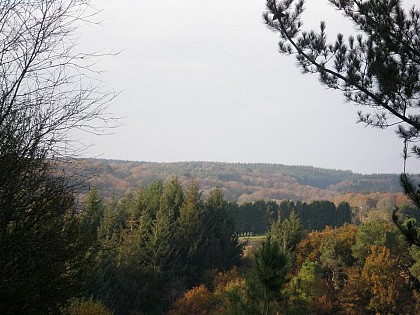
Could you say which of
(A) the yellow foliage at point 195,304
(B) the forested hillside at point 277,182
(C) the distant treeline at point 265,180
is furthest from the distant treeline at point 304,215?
(A) the yellow foliage at point 195,304

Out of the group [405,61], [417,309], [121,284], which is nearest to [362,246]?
[417,309]

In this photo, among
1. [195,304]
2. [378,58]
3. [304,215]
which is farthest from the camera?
[304,215]

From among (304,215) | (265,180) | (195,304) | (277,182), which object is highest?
(265,180)

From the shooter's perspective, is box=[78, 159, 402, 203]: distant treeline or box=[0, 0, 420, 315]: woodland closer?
box=[0, 0, 420, 315]: woodland

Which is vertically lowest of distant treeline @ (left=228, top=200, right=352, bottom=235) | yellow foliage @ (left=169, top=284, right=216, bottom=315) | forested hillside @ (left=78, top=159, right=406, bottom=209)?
yellow foliage @ (left=169, top=284, right=216, bottom=315)

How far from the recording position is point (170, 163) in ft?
448

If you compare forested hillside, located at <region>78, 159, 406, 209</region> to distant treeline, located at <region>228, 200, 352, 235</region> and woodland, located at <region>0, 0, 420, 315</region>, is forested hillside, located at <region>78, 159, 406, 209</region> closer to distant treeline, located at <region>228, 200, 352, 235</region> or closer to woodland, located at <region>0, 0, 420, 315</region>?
distant treeline, located at <region>228, 200, 352, 235</region>

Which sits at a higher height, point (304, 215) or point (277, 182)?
point (277, 182)

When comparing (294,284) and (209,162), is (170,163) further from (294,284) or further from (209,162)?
(294,284)

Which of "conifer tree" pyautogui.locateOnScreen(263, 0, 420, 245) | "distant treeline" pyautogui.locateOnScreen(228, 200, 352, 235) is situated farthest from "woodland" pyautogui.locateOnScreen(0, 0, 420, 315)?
"distant treeline" pyautogui.locateOnScreen(228, 200, 352, 235)

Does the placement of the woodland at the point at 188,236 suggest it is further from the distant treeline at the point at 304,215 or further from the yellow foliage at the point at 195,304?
the distant treeline at the point at 304,215

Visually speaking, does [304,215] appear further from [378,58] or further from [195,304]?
[378,58]

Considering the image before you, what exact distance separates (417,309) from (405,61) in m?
22.8

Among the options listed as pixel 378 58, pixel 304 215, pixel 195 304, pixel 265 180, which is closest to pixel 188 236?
pixel 195 304
